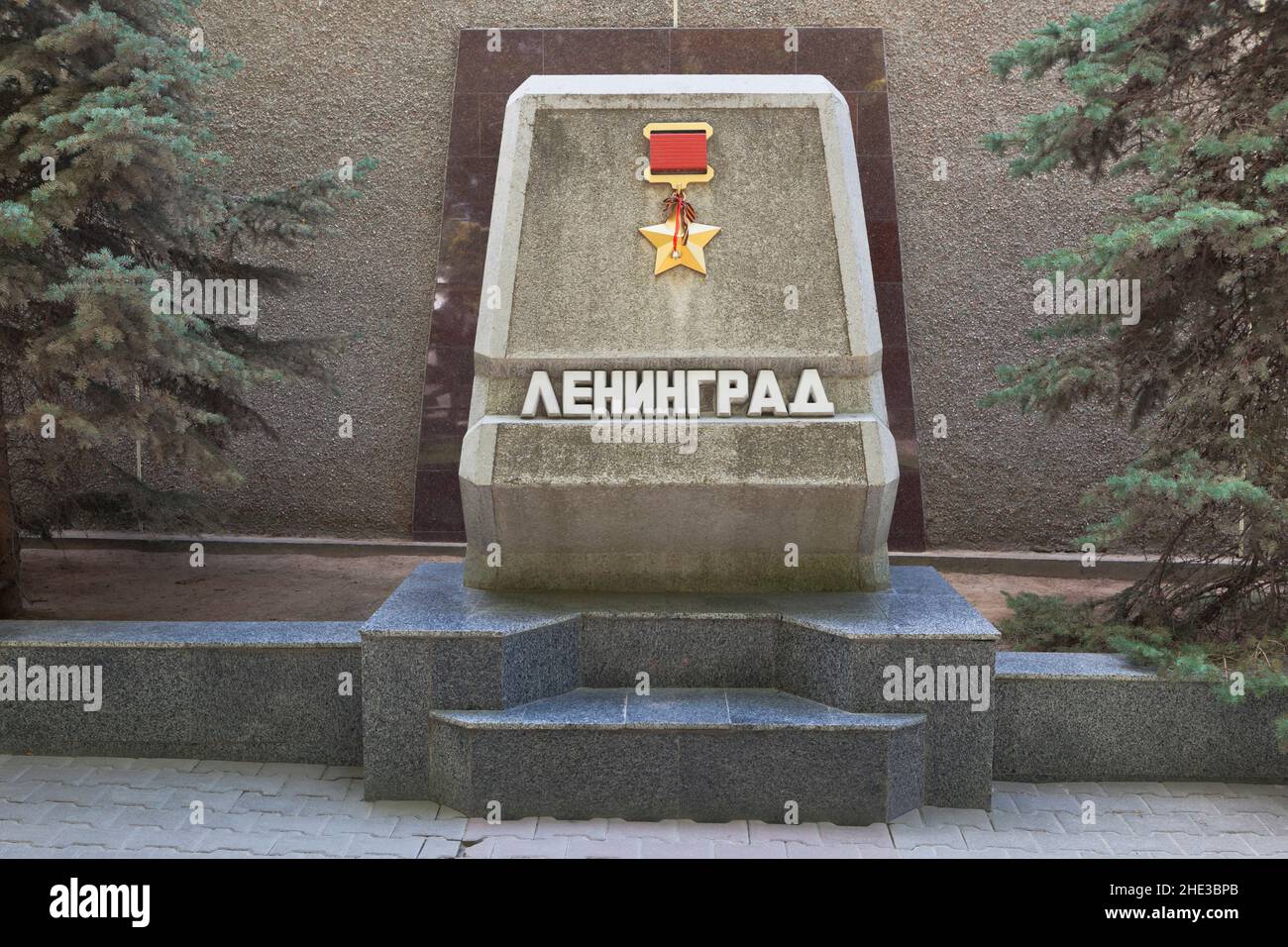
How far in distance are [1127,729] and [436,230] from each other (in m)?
7.21

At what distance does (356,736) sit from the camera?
5488mm

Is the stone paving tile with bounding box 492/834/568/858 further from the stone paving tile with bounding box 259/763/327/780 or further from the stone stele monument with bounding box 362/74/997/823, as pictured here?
the stone paving tile with bounding box 259/763/327/780

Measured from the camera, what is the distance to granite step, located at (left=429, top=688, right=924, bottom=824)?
496 centimetres

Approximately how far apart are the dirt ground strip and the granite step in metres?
2.88

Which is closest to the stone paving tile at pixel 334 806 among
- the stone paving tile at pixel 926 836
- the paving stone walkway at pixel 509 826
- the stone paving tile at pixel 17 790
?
the paving stone walkway at pixel 509 826

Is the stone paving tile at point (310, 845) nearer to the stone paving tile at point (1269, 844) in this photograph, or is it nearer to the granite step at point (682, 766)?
the granite step at point (682, 766)

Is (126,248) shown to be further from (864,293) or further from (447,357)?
(864,293)

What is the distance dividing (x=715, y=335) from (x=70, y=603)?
4824mm

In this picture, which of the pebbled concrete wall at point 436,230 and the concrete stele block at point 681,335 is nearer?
the concrete stele block at point 681,335

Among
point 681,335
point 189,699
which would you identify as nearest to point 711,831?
point 681,335

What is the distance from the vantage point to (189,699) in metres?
5.48

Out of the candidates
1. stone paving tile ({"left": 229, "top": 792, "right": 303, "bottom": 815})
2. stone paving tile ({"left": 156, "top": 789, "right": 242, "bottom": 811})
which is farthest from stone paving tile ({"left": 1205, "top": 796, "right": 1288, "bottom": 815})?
stone paving tile ({"left": 156, "top": 789, "right": 242, "bottom": 811})

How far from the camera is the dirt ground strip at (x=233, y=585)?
783 cm
